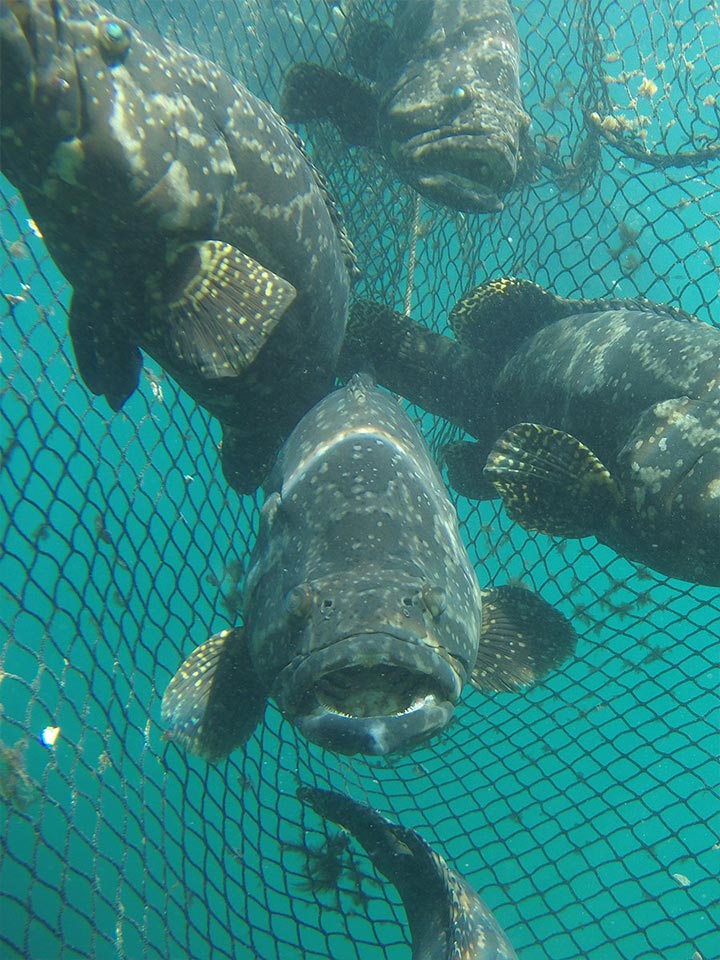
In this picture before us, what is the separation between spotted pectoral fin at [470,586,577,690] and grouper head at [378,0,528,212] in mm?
3099

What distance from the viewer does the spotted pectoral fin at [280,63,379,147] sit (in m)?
6.20

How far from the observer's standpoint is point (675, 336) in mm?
4211

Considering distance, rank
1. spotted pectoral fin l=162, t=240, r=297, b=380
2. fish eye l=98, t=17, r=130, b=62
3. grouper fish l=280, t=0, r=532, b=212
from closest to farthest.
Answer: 1. fish eye l=98, t=17, r=130, b=62
2. spotted pectoral fin l=162, t=240, r=297, b=380
3. grouper fish l=280, t=0, r=532, b=212

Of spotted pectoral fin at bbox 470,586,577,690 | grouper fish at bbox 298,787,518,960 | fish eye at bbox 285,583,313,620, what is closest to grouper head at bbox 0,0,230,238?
fish eye at bbox 285,583,313,620

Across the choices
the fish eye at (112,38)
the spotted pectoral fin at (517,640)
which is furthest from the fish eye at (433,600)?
the fish eye at (112,38)

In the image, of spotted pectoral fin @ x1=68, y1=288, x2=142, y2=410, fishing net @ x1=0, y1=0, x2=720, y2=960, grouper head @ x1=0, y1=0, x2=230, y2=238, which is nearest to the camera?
grouper head @ x1=0, y1=0, x2=230, y2=238

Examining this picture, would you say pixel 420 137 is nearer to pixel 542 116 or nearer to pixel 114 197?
pixel 114 197

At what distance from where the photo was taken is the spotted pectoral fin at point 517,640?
4.15 metres

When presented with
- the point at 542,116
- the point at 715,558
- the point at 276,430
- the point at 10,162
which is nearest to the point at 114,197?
the point at 10,162

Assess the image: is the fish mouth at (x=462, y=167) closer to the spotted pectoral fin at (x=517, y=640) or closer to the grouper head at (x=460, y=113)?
the grouper head at (x=460, y=113)

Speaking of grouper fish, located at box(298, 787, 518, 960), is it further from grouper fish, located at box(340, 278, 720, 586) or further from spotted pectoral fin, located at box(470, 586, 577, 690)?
grouper fish, located at box(340, 278, 720, 586)

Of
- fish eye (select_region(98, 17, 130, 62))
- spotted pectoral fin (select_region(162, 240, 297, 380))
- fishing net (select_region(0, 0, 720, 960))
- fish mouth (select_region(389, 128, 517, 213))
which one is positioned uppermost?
fish eye (select_region(98, 17, 130, 62))

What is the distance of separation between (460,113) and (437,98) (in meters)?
0.28

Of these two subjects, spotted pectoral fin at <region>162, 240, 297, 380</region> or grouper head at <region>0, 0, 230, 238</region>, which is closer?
grouper head at <region>0, 0, 230, 238</region>
